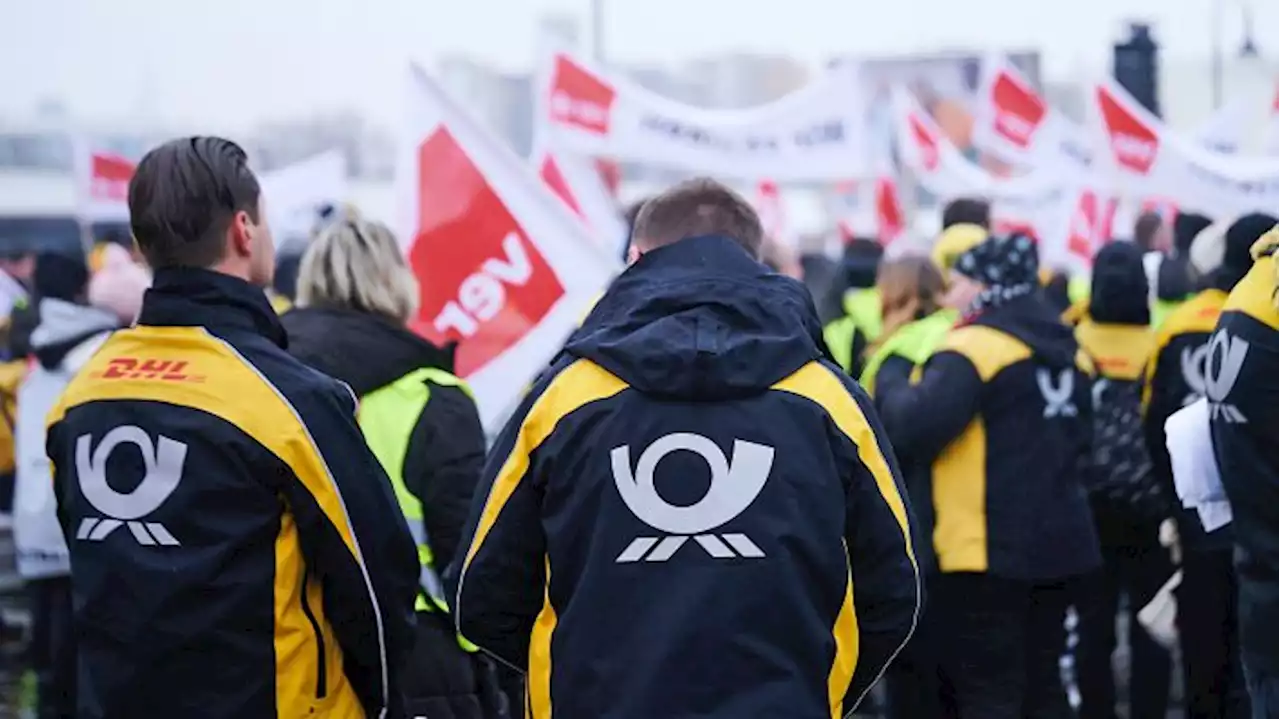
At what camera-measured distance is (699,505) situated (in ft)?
10.7

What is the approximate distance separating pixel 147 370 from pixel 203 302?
0.57 feet

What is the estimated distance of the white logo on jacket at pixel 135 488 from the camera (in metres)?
3.66

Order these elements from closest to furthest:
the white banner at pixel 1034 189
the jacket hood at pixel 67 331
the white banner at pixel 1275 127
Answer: the jacket hood at pixel 67 331
the white banner at pixel 1275 127
the white banner at pixel 1034 189

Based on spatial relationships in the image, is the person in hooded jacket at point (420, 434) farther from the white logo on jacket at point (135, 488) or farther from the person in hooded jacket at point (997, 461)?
the person in hooded jacket at point (997, 461)

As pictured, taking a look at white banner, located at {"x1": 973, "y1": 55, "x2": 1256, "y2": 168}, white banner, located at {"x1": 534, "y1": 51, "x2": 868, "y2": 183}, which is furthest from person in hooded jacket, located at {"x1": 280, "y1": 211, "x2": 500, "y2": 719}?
white banner, located at {"x1": 973, "y1": 55, "x2": 1256, "y2": 168}

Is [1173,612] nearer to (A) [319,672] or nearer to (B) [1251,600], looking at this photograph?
(B) [1251,600]

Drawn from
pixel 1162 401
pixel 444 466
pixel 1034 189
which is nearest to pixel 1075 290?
pixel 1162 401

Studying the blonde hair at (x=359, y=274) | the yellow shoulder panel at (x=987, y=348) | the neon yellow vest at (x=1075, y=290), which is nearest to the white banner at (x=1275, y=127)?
the neon yellow vest at (x=1075, y=290)

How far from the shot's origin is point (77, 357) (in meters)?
7.08

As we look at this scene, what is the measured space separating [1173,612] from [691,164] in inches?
178

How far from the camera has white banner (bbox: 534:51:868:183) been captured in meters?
10.7

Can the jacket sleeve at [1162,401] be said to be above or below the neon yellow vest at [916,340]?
below

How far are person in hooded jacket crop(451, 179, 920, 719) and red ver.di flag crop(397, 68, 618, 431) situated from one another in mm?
2832

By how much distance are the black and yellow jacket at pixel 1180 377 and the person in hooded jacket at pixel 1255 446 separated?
2.02 m
